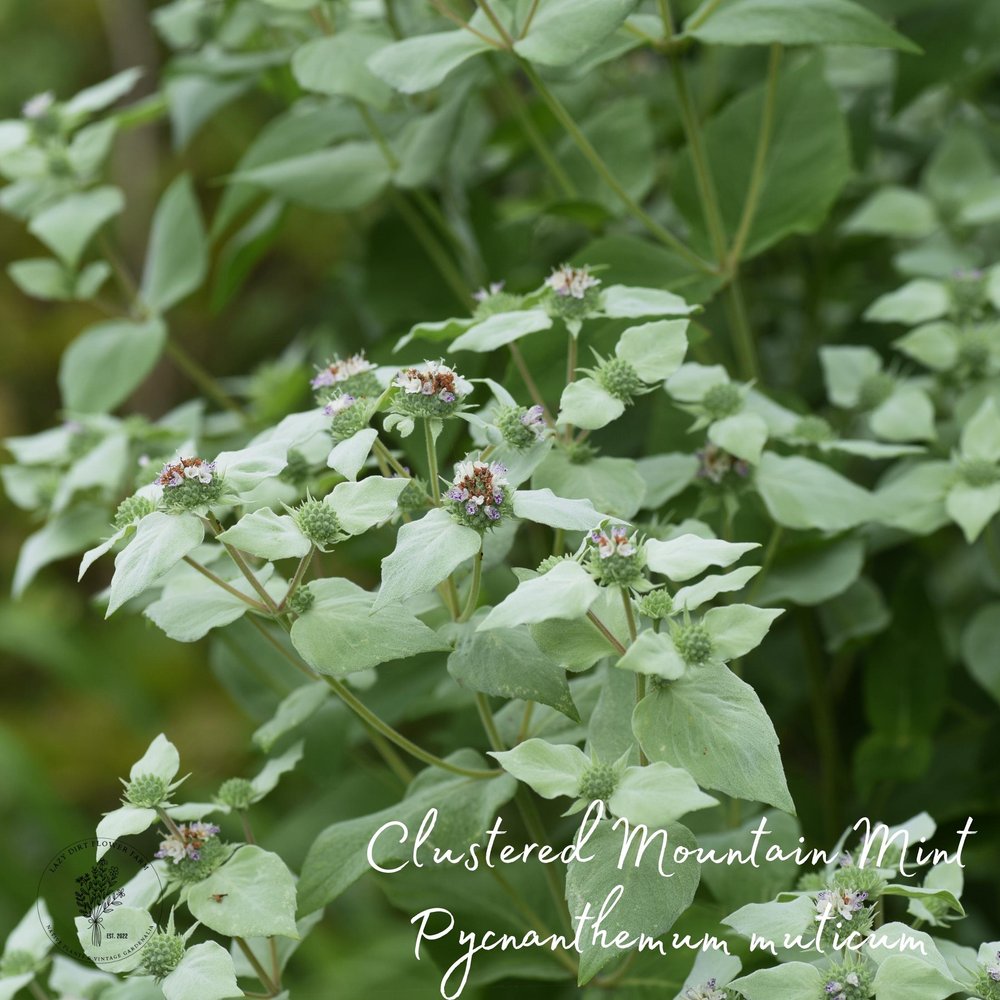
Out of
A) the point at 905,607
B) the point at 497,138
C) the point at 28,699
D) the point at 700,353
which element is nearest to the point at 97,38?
the point at 28,699

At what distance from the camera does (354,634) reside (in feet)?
1.66

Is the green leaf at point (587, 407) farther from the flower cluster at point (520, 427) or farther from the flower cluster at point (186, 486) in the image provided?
the flower cluster at point (186, 486)

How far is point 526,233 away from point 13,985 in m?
0.60

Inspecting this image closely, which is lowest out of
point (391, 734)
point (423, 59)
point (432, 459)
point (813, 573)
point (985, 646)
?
point (985, 646)

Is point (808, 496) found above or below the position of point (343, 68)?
below

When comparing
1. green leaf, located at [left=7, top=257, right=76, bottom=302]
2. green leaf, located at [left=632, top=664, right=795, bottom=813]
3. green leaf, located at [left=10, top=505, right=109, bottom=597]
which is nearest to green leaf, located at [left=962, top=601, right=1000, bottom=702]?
green leaf, located at [left=632, top=664, right=795, bottom=813]

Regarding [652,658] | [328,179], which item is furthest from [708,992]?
[328,179]

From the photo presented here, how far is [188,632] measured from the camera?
1.71 ft

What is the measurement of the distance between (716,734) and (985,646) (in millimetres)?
383

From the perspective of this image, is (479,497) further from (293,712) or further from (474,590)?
(293,712)

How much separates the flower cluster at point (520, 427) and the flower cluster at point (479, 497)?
0.03m

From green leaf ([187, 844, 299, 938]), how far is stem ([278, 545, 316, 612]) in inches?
4.1

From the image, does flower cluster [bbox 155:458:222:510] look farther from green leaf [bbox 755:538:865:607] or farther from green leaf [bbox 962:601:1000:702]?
green leaf [bbox 962:601:1000:702]

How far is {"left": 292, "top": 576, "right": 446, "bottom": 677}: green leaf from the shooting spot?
495 mm
